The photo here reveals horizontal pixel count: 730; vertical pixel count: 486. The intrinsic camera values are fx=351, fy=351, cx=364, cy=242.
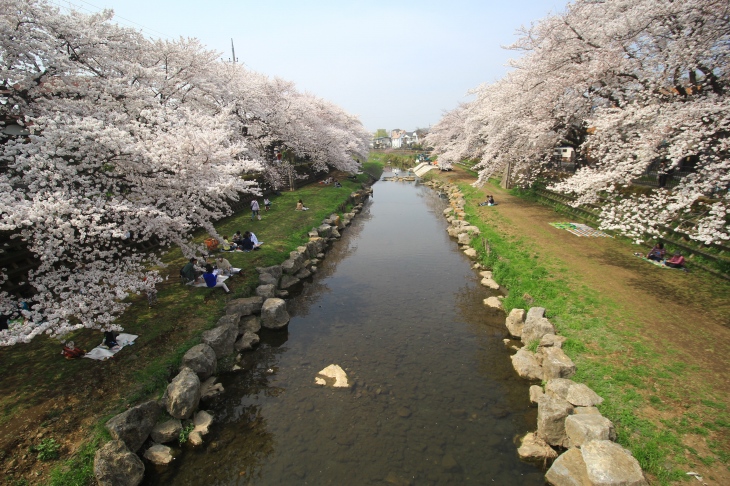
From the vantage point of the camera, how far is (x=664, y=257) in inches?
599

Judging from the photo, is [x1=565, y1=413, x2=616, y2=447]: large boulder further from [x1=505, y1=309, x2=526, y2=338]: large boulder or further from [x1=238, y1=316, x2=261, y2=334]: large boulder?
[x1=238, y1=316, x2=261, y2=334]: large boulder

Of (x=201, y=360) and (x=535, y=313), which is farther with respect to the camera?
(x=535, y=313)

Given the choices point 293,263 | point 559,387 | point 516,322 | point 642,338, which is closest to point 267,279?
point 293,263

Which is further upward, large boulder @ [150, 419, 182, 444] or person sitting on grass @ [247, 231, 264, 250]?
person sitting on grass @ [247, 231, 264, 250]

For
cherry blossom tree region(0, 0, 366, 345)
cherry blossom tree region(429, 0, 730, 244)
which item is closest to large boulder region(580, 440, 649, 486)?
cherry blossom tree region(429, 0, 730, 244)

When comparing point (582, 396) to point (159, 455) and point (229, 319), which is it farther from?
point (229, 319)

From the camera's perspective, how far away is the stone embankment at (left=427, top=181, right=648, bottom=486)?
254 inches

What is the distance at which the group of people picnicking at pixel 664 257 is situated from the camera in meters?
14.2

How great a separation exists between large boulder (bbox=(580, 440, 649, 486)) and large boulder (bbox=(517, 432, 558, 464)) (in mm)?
1184

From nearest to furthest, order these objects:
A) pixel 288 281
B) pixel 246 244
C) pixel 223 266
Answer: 1. pixel 223 266
2. pixel 288 281
3. pixel 246 244

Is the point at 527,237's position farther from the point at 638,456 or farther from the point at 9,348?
the point at 9,348

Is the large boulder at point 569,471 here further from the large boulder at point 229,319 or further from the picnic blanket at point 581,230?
the picnic blanket at point 581,230

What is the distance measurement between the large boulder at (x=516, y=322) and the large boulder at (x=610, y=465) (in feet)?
19.2

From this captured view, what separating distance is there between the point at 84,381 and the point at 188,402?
2654 millimetres
